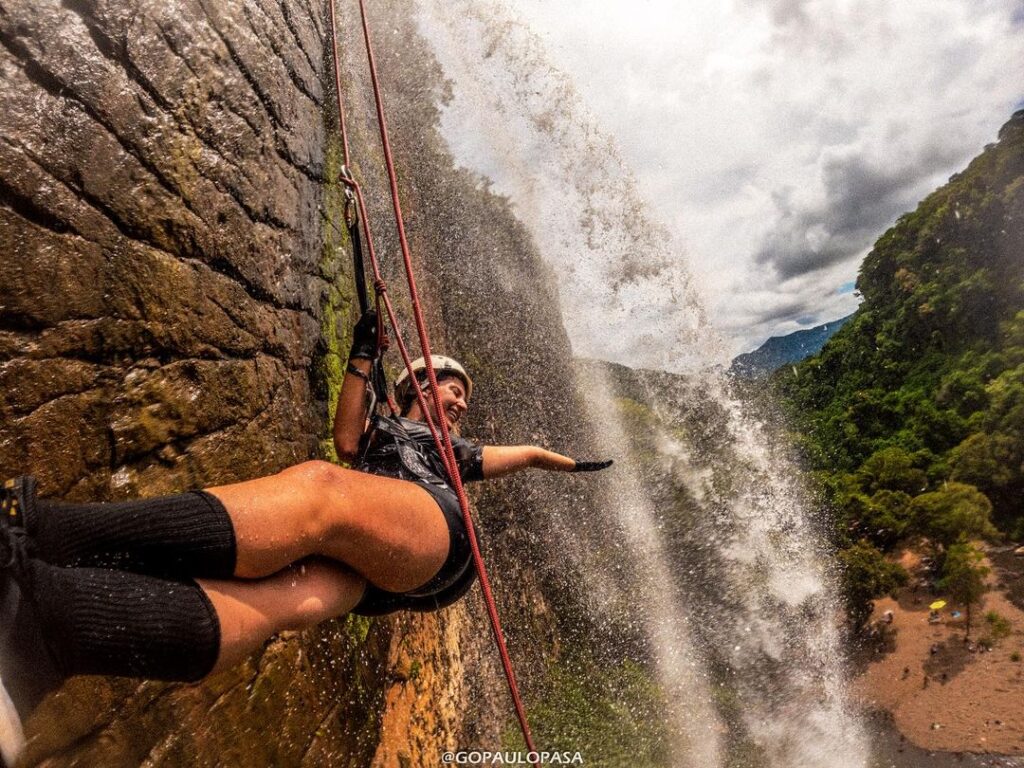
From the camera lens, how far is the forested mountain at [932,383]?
21375 millimetres

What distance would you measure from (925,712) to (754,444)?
946cm

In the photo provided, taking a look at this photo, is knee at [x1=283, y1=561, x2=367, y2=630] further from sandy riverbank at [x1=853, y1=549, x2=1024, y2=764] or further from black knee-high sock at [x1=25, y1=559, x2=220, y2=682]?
sandy riverbank at [x1=853, y1=549, x2=1024, y2=764]

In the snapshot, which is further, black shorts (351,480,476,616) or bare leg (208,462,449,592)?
black shorts (351,480,476,616)

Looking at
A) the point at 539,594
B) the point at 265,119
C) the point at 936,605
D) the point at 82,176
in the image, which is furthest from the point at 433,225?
the point at 936,605

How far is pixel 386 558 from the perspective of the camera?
169 centimetres

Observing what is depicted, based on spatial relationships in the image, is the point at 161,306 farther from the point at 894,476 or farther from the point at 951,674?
the point at 894,476

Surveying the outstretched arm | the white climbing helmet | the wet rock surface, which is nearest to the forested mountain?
the outstretched arm

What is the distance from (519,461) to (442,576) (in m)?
0.74

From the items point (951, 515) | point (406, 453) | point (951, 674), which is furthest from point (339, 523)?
point (951, 515)

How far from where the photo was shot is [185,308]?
7.30ft

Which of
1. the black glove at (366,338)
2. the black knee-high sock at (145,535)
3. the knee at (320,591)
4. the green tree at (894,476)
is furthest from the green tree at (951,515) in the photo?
the black knee-high sock at (145,535)

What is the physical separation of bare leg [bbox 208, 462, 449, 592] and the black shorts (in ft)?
0.17

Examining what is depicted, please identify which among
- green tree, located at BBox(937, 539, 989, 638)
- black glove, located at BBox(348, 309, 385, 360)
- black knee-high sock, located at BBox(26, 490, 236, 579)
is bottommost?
green tree, located at BBox(937, 539, 989, 638)

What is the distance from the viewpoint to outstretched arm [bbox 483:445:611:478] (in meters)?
2.52
